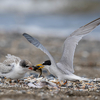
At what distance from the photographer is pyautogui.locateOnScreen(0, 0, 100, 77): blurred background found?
1085cm

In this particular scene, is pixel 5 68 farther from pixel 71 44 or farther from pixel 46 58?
pixel 46 58

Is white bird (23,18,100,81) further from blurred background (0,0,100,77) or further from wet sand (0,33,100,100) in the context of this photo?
blurred background (0,0,100,77)

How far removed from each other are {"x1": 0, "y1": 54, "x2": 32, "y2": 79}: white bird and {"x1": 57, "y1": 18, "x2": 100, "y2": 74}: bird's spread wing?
2.35 ft

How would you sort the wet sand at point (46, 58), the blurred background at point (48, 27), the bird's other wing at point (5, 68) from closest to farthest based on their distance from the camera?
the wet sand at point (46, 58) < the bird's other wing at point (5, 68) < the blurred background at point (48, 27)

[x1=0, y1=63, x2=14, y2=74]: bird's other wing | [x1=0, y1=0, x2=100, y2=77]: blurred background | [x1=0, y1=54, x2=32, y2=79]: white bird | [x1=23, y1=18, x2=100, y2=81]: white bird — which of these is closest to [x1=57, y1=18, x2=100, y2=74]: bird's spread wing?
[x1=23, y1=18, x2=100, y2=81]: white bird

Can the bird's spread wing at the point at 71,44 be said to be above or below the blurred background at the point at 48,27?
below

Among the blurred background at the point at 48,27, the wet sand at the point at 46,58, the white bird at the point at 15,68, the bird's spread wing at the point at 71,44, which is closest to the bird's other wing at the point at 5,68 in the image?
the white bird at the point at 15,68

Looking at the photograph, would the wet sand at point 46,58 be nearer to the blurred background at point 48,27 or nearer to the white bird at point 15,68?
the blurred background at point 48,27

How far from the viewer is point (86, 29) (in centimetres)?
507

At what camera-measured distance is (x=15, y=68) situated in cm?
508

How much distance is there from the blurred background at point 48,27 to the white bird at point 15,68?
297cm

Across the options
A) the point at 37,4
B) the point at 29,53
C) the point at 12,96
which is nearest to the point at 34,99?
the point at 12,96

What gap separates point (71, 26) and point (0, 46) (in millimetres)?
11279

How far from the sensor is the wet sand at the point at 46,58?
386cm
